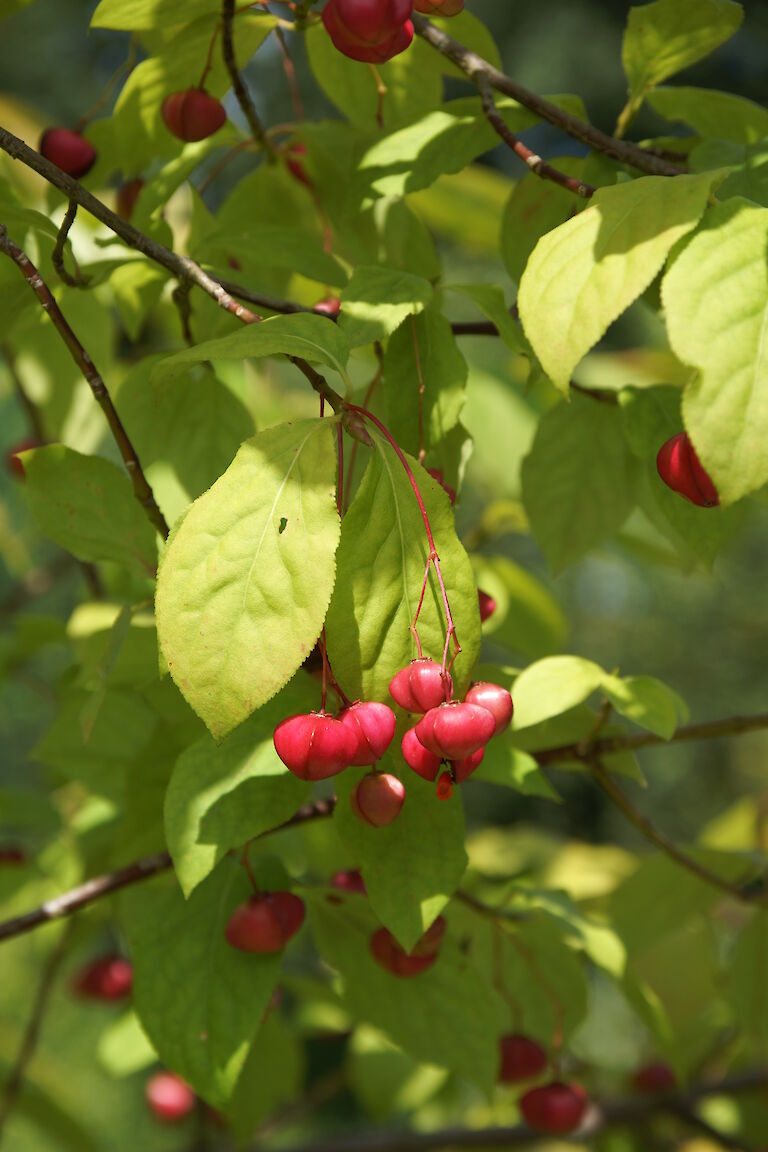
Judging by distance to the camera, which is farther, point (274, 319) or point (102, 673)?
point (102, 673)

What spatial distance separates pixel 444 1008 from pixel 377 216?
649mm

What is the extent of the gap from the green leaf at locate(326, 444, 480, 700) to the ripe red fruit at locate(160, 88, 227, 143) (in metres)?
0.39

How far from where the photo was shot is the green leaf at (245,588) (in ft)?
1.72

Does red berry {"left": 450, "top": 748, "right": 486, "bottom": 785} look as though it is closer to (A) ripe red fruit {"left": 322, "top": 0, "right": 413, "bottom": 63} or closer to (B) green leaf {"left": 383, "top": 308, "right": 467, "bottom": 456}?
(B) green leaf {"left": 383, "top": 308, "right": 467, "bottom": 456}

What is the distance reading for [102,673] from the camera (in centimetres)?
71

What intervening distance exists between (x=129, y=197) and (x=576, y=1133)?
1.08 metres

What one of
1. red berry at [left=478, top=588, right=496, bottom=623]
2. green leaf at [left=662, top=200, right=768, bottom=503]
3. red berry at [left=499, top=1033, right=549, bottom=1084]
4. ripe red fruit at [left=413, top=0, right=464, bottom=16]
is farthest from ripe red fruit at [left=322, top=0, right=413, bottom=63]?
red berry at [left=499, top=1033, right=549, bottom=1084]

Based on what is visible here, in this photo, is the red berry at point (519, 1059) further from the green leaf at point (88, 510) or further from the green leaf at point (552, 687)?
the green leaf at point (88, 510)

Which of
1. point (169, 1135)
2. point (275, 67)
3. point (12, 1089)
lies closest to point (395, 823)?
point (12, 1089)

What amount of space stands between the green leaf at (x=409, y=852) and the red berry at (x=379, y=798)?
33 mm

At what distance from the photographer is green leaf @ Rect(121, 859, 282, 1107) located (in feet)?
2.45

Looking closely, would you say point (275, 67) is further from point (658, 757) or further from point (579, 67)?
point (658, 757)

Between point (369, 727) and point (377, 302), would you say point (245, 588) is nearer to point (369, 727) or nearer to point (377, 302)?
point (369, 727)

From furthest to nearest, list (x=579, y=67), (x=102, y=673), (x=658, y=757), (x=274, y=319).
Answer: (x=579, y=67), (x=658, y=757), (x=102, y=673), (x=274, y=319)
